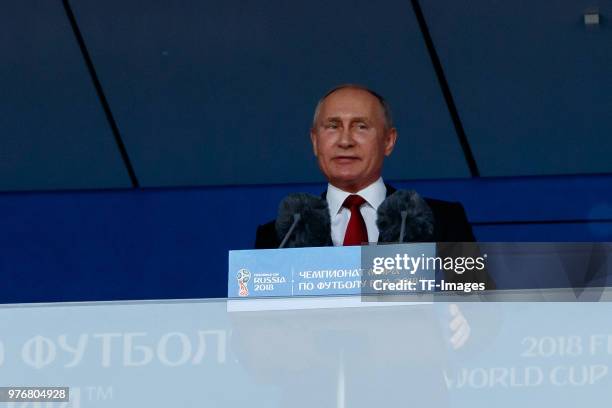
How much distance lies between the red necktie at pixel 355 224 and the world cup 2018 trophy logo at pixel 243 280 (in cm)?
70

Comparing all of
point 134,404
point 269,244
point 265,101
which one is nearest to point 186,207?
point 265,101

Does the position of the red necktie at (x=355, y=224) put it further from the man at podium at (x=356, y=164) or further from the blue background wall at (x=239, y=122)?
the blue background wall at (x=239, y=122)

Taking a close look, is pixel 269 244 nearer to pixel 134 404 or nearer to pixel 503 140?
pixel 134 404

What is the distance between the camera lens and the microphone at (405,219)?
2.60m

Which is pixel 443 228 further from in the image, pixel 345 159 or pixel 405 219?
pixel 405 219

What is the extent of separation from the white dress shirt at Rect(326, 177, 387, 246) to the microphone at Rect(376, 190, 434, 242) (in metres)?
0.28

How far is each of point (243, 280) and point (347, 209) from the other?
2.82 ft

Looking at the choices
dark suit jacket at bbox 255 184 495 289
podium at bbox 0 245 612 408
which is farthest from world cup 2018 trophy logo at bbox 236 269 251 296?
dark suit jacket at bbox 255 184 495 289

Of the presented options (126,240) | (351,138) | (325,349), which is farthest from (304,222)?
(126,240)

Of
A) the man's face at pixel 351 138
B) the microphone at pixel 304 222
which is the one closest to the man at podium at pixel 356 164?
the man's face at pixel 351 138

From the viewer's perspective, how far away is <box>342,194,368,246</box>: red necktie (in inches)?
116

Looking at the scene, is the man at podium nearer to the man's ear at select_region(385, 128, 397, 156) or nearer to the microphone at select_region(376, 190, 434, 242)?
the man's ear at select_region(385, 128, 397, 156)

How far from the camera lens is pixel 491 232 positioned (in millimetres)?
4398

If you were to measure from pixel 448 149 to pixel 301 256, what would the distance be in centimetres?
233
